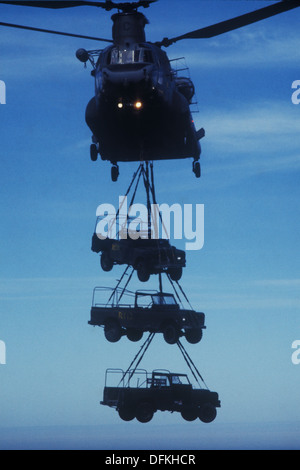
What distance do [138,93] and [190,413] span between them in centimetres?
1094

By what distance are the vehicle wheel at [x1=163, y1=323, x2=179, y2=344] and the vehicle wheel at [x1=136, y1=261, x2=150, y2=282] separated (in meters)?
1.88

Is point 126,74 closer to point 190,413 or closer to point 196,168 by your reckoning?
point 196,168

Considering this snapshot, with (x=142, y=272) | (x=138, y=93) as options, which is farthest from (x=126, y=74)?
(x=142, y=272)

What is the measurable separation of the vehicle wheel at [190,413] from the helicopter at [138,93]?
342 inches

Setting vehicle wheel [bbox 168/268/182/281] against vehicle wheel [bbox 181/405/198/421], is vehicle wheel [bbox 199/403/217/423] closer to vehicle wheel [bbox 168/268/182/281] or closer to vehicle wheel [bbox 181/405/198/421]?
vehicle wheel [bbox 181/405/198/421]

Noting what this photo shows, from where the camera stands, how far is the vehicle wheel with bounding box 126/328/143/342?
34.5 meters

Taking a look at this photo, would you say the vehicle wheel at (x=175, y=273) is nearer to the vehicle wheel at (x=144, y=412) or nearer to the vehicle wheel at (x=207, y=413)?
the vehicle wheel at (x=207, y=413)

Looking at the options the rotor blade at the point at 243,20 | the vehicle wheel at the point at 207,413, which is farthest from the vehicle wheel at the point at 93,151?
the vehicle wheel at the point at 207,413

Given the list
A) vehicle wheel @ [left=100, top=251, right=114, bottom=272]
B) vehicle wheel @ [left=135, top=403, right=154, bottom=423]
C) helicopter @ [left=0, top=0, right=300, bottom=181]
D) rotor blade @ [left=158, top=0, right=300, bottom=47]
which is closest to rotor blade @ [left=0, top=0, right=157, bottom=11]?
helicopter @ [left=0, top=0, right=300, bottom=181]

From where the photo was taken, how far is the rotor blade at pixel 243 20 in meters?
33.4

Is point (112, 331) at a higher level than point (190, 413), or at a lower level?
higher

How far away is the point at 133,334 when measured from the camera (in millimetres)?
34656
